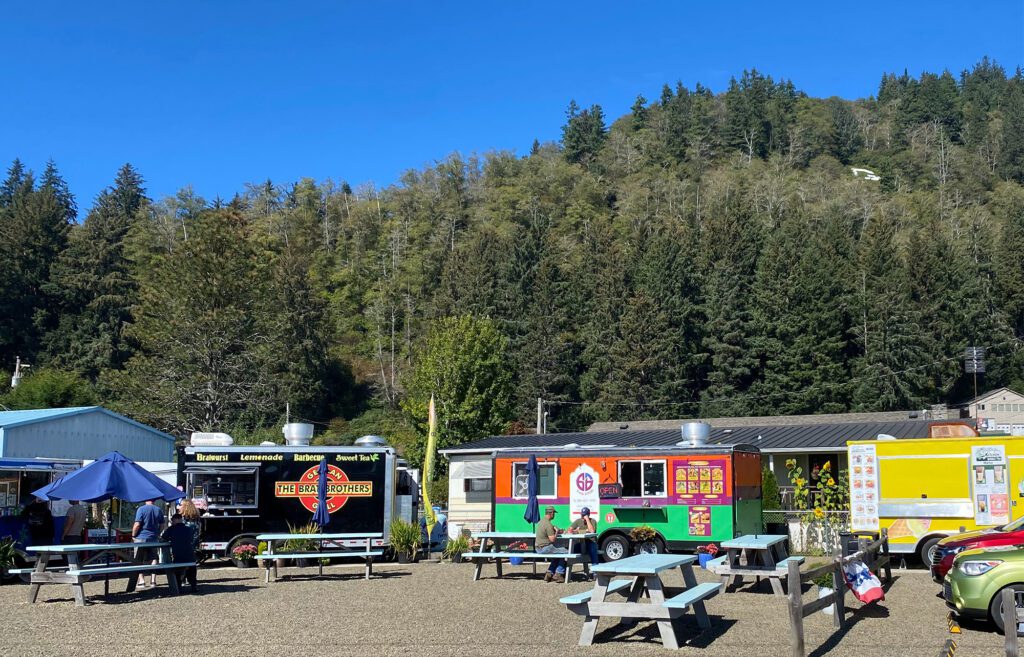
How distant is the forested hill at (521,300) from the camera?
53.4m

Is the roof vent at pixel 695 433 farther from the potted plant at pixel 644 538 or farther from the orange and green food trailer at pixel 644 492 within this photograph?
the potted plant at pixel 644 538

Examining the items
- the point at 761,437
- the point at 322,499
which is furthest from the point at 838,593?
the point at 761,437

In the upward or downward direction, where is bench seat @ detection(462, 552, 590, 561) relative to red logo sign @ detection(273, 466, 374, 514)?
downward

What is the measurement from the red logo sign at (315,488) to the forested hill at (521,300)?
29.7 meters

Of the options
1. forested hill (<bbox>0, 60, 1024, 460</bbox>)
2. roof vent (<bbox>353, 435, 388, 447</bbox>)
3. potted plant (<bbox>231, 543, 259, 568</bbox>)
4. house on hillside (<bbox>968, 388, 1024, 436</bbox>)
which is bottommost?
potted plant (<bbox>231, 543, 259, 568</bbox>)

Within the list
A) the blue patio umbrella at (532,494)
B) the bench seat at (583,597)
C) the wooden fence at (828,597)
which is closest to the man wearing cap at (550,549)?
the blue patio umbrella at (532,494)

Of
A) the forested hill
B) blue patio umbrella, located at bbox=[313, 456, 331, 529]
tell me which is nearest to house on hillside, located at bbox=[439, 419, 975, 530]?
blue patio umbrella, located at bbox=[313, 456, 331, 529]

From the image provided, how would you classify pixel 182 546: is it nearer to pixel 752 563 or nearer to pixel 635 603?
pixel 635 603

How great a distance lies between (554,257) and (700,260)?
986 cm

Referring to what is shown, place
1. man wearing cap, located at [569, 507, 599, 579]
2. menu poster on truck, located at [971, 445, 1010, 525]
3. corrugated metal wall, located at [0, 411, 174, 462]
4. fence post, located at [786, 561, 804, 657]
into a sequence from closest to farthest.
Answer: fence post, located at [786, 561, 804, 657], man wearing cap, located at [569, 507, 599, 579], menu poster on truck, located at [971, 445, 1010, 525], corrugated metal wall, located at [0, 411, 174, 462]

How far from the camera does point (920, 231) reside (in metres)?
70.8

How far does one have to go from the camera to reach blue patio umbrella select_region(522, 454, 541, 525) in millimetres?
18328

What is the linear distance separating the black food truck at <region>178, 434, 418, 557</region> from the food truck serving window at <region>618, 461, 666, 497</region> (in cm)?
474

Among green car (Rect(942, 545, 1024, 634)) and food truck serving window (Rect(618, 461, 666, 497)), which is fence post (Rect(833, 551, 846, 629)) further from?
food truck serving window (Rect(618, 461, 666, 497))
